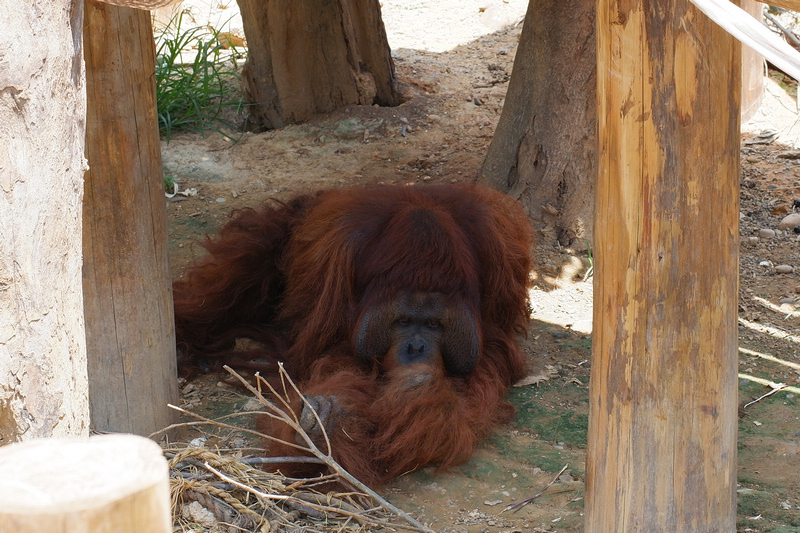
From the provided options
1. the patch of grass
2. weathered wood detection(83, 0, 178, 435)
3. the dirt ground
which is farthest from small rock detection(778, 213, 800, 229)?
weathered wood detection(83, 0, 178, 435)

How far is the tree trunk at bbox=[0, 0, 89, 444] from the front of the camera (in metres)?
1.31

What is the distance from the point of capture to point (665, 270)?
195cm

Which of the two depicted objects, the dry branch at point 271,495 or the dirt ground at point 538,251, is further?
the dirt ground at point 538,251

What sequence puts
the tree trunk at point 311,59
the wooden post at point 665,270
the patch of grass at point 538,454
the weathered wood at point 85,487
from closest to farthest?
the weathered wood at point 85,487 < the wooden post at point 665,270 < the patch of grass at point 538,454 < the tree trunk at point 311,59

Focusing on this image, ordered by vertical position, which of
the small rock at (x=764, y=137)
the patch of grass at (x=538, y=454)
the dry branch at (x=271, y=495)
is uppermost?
the small rock at (x=764, y=137)

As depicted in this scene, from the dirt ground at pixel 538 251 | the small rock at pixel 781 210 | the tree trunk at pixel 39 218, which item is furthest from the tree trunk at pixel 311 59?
the tree trunk at pixel 39 218

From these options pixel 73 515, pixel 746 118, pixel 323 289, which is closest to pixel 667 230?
pixel 73 515

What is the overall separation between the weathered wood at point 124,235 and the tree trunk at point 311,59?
284 cm

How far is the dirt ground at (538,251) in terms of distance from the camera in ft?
9.07

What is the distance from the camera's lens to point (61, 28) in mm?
1403

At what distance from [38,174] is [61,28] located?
0.25 m

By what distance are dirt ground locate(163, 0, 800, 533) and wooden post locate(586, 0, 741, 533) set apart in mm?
503

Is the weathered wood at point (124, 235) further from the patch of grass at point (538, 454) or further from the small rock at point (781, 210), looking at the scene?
the small rock at point (781, 210)

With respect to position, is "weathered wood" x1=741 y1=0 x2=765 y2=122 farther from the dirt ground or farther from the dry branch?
the dry branch
